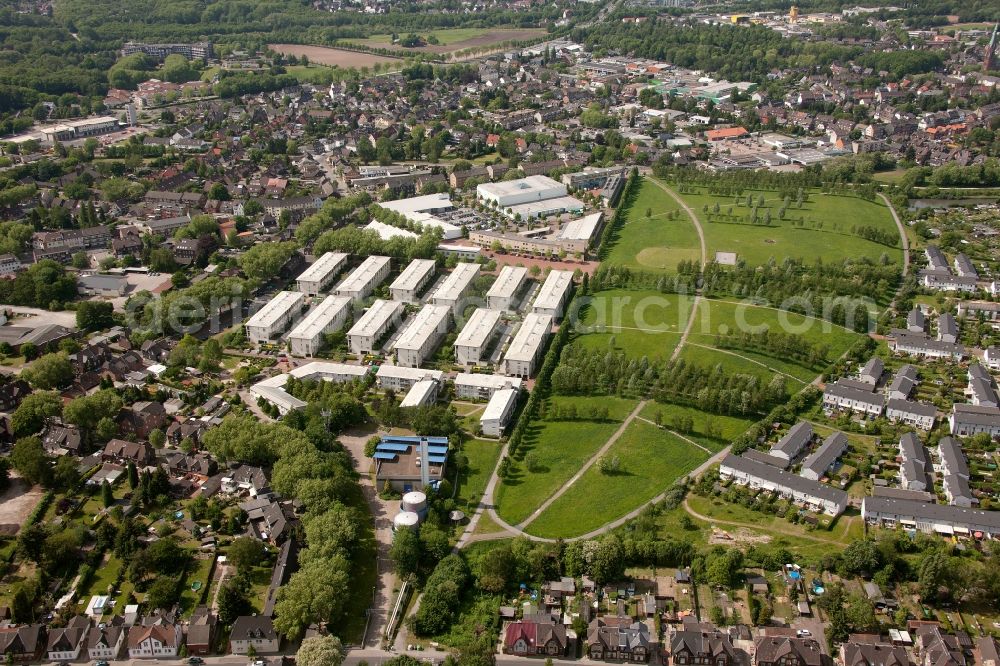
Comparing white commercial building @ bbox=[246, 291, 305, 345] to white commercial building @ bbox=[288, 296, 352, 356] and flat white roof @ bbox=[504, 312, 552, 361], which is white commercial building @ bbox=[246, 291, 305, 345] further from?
flat white roof @ bbox=[504, 312, 552, 361]

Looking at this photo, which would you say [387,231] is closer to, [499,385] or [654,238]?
[654,238]

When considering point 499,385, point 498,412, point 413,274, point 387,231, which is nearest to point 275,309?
point 413,274

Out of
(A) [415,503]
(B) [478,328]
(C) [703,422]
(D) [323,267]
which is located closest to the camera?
(A) [415,503]

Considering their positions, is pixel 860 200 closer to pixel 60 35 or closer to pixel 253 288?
pixel 253 288

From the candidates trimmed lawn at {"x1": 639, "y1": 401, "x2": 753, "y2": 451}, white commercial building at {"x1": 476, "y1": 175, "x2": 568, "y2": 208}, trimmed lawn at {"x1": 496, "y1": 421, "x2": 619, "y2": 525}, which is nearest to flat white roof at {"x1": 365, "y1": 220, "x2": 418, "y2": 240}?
white commercial building at {"x1": 476, "y1": 175, "x2": 568, "y2": 208}

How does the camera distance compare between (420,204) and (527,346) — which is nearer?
(527,346)

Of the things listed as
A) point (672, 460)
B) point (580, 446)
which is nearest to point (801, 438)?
point (672, 460)
